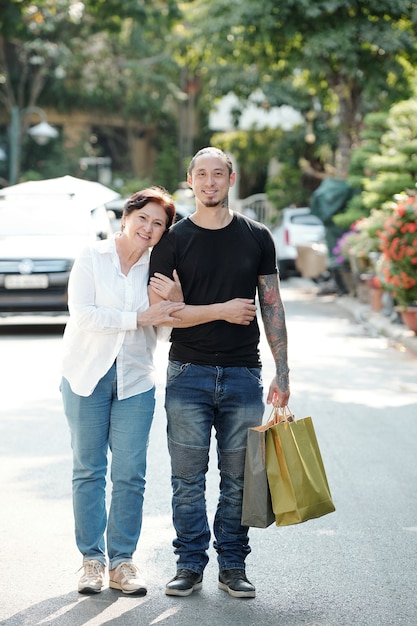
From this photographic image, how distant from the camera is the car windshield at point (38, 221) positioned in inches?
617

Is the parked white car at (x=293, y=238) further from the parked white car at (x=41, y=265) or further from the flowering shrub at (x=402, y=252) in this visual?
the parked white car at (x=41, y=265)

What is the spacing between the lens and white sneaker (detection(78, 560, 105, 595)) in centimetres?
522

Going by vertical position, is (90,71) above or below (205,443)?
above

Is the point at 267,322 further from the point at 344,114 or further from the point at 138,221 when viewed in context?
the point at 344,114

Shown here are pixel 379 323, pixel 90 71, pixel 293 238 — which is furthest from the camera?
pixel 90 71

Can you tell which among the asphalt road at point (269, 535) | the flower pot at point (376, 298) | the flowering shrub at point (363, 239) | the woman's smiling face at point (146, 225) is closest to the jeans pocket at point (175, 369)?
the woman's smiling face at point (146, 225)

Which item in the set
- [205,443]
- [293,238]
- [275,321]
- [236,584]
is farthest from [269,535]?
[293,238]

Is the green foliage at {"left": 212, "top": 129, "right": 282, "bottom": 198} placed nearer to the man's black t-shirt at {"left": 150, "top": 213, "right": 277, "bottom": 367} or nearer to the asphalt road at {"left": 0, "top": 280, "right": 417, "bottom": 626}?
the asphalt road at {"left": 0, "top": 280, "right": 417, "bottom": 626}

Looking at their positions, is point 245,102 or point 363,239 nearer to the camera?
point 363,239

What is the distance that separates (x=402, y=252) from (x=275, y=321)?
33.5 feet

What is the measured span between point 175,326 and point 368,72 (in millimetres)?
21222

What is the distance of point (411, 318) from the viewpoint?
15414mm

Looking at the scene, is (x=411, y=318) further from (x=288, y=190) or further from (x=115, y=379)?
(x=288, y=190)

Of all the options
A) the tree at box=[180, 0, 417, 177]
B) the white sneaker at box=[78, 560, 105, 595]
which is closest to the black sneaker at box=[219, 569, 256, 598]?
the white sneaker at box=[78, 560, 105, 595]
